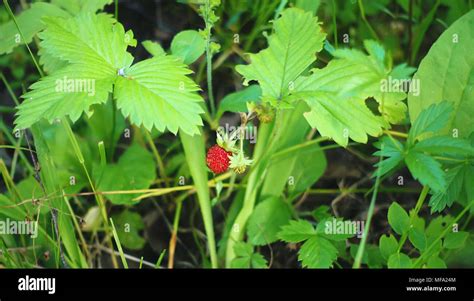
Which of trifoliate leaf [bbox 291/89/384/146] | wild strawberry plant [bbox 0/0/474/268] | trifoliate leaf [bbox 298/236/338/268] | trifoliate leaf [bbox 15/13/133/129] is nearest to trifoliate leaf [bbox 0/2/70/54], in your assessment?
wild strawberry plant [bbox 0/0/474/268]

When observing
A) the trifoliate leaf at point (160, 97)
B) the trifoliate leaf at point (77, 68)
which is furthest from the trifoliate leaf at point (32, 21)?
the trifoliate leaf at point (160, 97)

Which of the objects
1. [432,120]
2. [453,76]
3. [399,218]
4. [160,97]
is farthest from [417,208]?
[160,97]

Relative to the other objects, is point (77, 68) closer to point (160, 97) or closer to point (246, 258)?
point (160, 97)

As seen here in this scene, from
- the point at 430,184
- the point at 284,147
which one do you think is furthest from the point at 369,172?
the point at 430,184

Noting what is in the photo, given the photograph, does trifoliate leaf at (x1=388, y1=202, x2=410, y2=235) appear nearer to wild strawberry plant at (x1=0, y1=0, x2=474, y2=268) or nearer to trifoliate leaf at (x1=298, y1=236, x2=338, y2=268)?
wild strawberry plant at (x1=0, y1=0, x2=474, y2=268)

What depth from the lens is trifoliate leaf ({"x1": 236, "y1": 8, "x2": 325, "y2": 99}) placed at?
1261mm

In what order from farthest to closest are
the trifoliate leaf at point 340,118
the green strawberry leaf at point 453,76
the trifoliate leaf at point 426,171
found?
the green strawberry leaf at point 453,76 → the trifoliate leaf at point 340,118 → the trifoliate leaf at point 426,171

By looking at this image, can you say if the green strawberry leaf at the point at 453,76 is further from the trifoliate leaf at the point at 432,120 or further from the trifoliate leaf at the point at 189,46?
the trifoliate leaf at the point at 189,46

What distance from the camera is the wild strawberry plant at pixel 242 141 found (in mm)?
1192

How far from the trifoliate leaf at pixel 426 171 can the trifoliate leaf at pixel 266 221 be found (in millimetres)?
373

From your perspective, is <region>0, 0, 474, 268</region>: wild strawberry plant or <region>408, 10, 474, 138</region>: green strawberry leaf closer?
<region>0, 0, 474, 268</region>: wild strawberry plant

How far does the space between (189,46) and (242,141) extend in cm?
27
